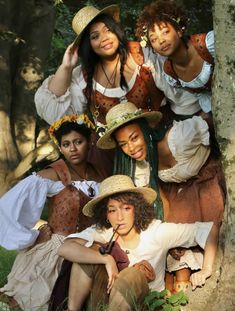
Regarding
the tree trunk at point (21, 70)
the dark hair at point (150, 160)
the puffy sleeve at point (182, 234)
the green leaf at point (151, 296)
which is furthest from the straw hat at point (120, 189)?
the tree trunk at point (21, 70)

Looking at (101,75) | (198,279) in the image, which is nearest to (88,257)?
(198,279)

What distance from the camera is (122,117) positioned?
479 cm

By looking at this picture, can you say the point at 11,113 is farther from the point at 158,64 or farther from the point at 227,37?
the point at 227,37

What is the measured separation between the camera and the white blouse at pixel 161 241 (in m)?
4.64

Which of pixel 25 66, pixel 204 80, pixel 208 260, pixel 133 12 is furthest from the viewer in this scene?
pixel 133 12

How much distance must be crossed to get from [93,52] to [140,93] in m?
0.41

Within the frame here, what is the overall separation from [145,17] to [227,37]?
78cm

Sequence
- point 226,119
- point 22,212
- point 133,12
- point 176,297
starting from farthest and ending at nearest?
point 133,12, point 22,212, point 176,297, point 226,119

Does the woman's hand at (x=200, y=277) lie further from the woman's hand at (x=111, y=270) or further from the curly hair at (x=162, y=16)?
the curly hair at (x=162, y=16)

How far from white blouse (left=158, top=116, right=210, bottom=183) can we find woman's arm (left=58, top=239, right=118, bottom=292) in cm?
69

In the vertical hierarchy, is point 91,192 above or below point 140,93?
below

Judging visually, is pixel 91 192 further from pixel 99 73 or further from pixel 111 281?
pixel 111 281

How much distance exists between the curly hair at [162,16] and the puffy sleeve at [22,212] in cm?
125

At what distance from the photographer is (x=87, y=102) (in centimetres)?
534
